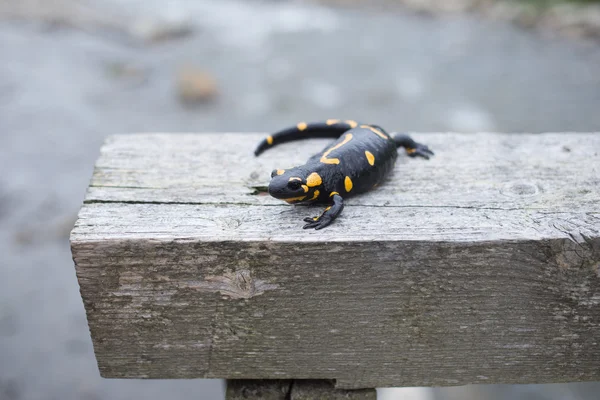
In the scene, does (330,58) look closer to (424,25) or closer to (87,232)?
(424,25)

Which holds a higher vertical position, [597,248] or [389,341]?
[597,248]

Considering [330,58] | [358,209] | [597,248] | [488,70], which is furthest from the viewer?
[330,58]

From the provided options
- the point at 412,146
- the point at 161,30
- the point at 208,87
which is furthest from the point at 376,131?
the point at 161,30

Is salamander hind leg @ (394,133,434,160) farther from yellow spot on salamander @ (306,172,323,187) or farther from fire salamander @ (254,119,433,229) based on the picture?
yellow spot on salamander @ (306,172,323,187)

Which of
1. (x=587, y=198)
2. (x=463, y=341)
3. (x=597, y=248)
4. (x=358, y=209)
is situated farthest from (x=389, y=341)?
(x=587, y=198)

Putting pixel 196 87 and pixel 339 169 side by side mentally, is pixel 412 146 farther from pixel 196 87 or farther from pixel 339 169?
pixel 196 87
